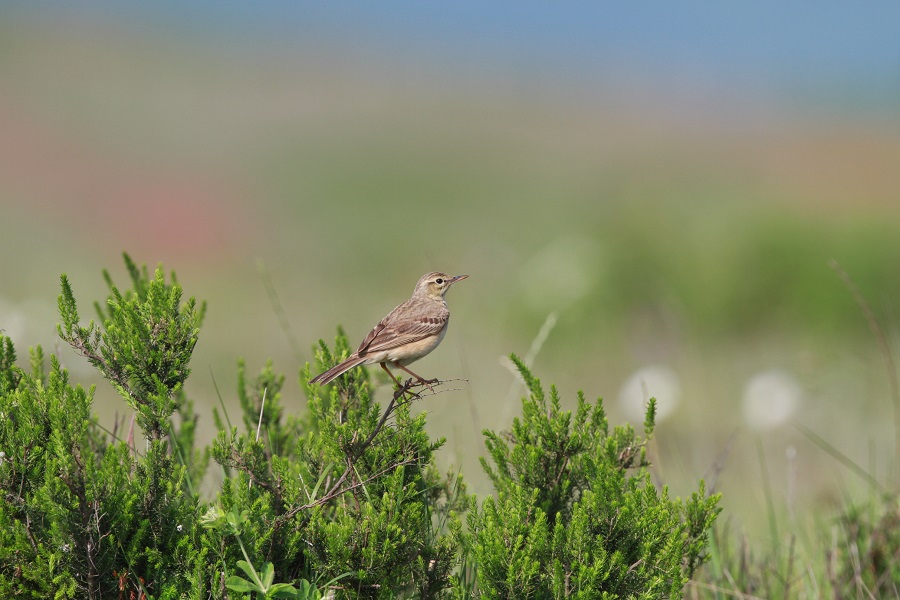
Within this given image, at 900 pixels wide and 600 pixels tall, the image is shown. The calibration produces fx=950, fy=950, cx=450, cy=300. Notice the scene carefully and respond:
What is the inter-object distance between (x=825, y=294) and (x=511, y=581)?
9.21 m

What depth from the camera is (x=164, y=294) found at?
10.9 ft

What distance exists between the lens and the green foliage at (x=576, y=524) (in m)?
3.01

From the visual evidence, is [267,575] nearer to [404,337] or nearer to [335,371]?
[335,371]

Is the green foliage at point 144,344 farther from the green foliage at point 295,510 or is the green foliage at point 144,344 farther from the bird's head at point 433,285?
the bird's head at point 433,285

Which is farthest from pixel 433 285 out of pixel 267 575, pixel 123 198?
pixel 123 198

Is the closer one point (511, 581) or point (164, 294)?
point (511, 581)

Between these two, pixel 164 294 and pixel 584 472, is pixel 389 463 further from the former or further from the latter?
pixel 164 294

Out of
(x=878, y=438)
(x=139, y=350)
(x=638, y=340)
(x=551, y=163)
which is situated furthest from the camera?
(x=551, y=163)

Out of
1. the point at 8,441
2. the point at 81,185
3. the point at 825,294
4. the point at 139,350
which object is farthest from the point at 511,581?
the point at 81,185

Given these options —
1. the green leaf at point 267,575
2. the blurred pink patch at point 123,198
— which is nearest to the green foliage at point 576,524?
the green leaf at point 267,575

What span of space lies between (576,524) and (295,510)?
911mm

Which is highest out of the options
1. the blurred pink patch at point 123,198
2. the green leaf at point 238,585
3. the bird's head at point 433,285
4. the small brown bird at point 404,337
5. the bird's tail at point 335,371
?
the blurred pink patch at point 123,198

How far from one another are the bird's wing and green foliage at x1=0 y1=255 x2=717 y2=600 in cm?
67

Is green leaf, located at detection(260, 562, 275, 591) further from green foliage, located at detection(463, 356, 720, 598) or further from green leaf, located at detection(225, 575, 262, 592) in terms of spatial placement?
green foliage, located at detection(463, 356, 720, 598)
